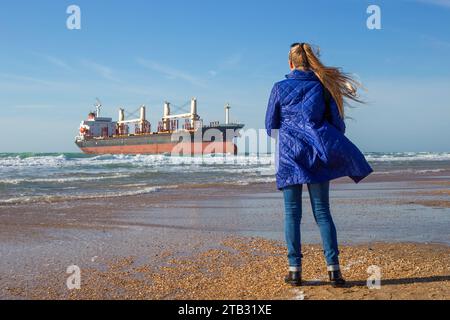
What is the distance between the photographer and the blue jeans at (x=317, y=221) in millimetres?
2930

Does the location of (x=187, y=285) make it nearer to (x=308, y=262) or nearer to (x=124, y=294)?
(x=124, y=294)

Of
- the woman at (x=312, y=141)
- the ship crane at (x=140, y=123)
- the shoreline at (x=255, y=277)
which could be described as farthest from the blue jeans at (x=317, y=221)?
the ship crane at (x=140, y=123)

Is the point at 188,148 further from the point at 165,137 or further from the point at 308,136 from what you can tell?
the point at 308,136

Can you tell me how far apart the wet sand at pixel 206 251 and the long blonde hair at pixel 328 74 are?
1.14 meters

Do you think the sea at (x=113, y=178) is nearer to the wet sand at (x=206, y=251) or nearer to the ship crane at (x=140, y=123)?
the wet sand at (x=206, y=251)

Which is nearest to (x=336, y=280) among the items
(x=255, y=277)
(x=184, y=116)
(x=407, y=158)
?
(x=255, y=277)

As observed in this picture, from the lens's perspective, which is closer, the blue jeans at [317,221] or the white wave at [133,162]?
the blue jeans at [317,221]

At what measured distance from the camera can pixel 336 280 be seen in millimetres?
2832

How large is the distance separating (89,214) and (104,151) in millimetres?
53417

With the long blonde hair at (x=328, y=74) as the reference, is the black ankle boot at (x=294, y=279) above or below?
below

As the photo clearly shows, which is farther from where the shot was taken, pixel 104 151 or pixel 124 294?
pixel 104 151
